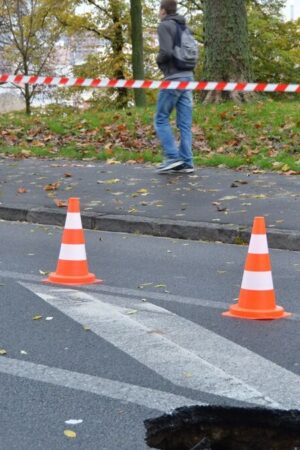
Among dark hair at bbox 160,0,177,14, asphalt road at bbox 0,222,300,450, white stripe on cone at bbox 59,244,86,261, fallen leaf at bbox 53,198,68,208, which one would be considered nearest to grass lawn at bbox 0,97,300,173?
dark hair at bbox 160,0,177,14

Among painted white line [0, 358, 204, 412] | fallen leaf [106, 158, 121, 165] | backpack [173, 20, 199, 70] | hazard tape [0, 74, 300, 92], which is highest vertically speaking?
backpack [173, 20, 199, 70]

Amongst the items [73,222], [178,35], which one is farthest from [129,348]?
[178,35]

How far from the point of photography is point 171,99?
1274 centimetres

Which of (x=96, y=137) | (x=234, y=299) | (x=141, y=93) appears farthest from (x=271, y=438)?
(x=141, y=93)

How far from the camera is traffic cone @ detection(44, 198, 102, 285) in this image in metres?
7.50

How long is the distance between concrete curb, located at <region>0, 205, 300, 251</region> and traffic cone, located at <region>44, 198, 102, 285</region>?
7.01ft

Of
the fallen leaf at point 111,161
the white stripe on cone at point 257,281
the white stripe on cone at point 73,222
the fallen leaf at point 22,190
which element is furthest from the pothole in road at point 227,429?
the fallen leaf at point 111,161

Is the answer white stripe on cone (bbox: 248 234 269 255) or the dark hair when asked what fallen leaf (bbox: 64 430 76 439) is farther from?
the dark hair

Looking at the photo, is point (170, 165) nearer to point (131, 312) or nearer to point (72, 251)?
point (72, 251)

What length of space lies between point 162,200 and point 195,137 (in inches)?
176

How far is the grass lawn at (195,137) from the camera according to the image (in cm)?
1397

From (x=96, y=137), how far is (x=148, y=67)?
102 ft

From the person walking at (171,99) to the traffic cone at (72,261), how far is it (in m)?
5.15

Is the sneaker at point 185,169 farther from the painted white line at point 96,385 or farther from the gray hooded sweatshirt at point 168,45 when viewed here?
the painted white line at point 96,385
